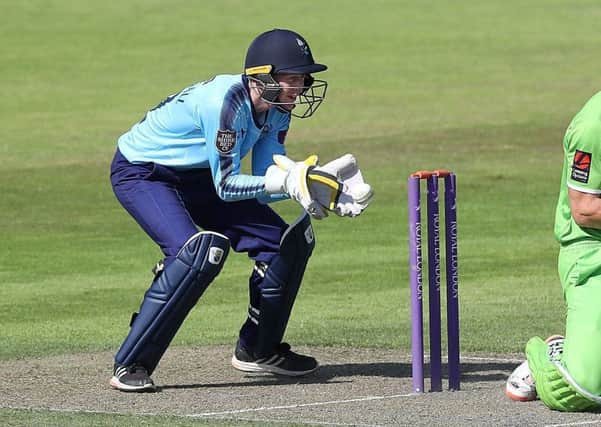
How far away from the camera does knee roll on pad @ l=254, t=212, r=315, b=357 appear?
8781 millimetres

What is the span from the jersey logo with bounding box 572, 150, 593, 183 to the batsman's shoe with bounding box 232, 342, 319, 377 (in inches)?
83.1

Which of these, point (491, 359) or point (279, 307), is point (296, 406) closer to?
point (279, 307)

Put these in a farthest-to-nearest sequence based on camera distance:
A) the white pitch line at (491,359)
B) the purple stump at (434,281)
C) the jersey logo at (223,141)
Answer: the white pitch line at (491,359)
the jersey logo at (223,141)
the purple stump at (434,281)

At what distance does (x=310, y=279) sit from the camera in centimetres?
1302

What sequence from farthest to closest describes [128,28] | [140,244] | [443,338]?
[128,28] → [140,244] → [443,338]

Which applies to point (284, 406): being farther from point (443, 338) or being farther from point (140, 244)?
point (140, 244)

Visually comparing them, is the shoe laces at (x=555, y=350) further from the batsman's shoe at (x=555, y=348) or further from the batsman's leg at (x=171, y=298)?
the batsman's leg at (x=171, y=298)

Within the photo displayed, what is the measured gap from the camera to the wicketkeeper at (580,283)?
750 centimetres


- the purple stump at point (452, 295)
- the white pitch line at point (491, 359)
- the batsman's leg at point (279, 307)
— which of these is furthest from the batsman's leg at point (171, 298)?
the white pitch line at point (491, 359)

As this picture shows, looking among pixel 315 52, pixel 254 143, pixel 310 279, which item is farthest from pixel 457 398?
pixel 315 52

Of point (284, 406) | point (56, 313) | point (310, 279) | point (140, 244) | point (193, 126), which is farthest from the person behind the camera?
point (140, 244)

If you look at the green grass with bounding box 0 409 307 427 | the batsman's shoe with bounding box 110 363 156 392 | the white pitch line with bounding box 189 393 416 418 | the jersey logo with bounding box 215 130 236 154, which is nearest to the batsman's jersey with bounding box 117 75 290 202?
the jersey logo with bounding box 215 130 236 154

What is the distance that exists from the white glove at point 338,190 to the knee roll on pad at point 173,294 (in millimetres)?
670

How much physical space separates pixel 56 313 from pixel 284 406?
4029mm
